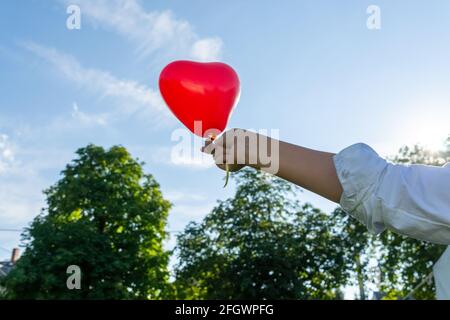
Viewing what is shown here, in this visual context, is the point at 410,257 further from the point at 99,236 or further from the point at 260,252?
the point at 99,236

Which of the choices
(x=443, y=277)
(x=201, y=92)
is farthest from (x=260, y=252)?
(x=201, y=92)

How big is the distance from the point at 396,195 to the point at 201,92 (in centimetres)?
119

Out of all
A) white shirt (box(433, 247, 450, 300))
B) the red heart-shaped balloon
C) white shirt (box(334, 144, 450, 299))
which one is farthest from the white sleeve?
white shirt (box(433, 247, 450, 300))

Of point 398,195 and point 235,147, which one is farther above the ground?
point 235,147

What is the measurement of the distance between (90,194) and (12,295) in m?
4.53

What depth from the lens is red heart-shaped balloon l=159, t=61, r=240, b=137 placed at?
1865mm

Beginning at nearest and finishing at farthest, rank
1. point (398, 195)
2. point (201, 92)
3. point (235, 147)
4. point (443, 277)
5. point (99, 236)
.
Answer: point (398, 195)
point (235, 147)
point (201, 92)
point (443, 277)
point (99, 236)

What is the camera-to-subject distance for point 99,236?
16.6m

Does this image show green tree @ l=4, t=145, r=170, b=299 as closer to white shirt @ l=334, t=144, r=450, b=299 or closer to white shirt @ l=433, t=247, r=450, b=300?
white shirt @ l=433, t=247, r=450, b=300

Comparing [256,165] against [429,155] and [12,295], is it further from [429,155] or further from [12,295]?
[429,155]

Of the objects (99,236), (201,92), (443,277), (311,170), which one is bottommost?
(443,277)

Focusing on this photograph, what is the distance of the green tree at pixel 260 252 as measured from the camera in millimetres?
16969

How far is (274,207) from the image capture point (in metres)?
18.5

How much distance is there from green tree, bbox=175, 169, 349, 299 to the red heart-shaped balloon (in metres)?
15.3
